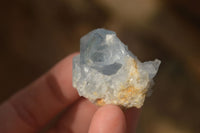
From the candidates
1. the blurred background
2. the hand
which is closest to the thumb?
the hand

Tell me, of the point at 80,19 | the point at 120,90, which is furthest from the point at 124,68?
the point at 80,19

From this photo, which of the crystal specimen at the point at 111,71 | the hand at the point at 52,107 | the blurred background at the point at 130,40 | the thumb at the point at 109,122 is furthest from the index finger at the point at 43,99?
the blurred background at the point at 130,40

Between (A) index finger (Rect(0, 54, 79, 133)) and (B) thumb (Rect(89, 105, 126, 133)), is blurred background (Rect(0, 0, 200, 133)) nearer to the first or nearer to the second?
(A) index finger (Rect(0, 54, 79, 133))

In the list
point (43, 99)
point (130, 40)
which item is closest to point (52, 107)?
point (43, 99)

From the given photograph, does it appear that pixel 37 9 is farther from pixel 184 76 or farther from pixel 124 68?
pixel 124 68

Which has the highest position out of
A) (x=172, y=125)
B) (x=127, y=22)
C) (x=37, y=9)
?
(x=37, y=9)

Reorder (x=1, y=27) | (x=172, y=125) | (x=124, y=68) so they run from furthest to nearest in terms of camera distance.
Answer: (x=1, y=27) < (x=172, y=125) < (x=124, y=68)

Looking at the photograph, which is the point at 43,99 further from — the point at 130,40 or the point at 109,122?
the point at 130,40

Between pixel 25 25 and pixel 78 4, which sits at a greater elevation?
pixel 78 4
